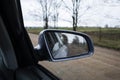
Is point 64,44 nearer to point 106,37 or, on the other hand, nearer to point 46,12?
point 46,12

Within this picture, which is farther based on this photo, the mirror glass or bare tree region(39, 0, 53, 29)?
bare tree region(39, 0, 53, 29)

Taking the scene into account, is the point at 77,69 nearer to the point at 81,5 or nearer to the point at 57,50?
the point at 57,50

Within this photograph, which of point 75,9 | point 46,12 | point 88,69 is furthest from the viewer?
point 75,9

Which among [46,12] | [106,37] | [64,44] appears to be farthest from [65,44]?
[106,37]

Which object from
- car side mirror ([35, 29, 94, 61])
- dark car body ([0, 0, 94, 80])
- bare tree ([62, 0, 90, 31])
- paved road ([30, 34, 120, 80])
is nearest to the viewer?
dark car body ([0, 0, 94, 80])

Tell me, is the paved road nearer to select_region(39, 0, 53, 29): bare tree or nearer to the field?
A: select_region(39, 0, 53, 29): bare tree

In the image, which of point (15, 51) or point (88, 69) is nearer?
point (15, 51)

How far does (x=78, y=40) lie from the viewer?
140cm

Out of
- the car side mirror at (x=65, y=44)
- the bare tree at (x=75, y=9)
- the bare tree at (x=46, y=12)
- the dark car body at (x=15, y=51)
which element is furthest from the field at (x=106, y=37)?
the dark car body at (x=15, y=51)

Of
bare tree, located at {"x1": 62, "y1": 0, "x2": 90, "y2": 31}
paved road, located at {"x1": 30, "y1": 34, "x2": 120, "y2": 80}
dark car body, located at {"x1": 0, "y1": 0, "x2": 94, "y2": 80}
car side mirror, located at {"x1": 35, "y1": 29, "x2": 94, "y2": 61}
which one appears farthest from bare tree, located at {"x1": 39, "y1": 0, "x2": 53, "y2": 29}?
bare tree, located at {"x1": 62, "y1": 0, "x2": 90, "y2": 31}

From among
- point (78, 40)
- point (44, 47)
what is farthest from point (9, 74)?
point (78, 40)

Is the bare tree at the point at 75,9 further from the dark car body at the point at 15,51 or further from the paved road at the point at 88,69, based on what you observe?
the dark car body at the point at 15,51

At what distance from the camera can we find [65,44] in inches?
52.1

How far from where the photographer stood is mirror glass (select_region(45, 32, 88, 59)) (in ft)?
3.98
